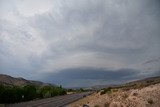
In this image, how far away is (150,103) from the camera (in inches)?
1323

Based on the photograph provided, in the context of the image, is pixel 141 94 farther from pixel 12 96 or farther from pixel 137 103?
pixel 12 96

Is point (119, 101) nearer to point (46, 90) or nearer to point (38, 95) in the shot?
point (38, 95)

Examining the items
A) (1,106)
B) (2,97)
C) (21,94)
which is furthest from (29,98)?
(1,106)

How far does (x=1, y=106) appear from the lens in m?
70.5

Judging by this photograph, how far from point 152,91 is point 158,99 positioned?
3313mm

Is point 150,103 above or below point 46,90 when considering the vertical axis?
below

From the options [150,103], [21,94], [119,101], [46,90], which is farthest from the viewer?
[46,90]

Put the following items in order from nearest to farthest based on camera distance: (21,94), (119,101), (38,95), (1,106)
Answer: (119,101) < (1,106) < (21,94) < (38,95)

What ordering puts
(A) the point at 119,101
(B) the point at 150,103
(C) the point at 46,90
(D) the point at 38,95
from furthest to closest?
(C) the point at 46,90
(D) the point at 38,95
(A) the point at 119,101
(B) the point at 150,103

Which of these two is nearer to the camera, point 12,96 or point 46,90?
point 12,96

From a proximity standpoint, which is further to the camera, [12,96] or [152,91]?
[12,96]

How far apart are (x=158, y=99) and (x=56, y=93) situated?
11867 centimetres

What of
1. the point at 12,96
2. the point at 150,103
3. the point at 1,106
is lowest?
the point at 150,103

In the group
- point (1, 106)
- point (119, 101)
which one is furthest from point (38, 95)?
point (119, 101)
